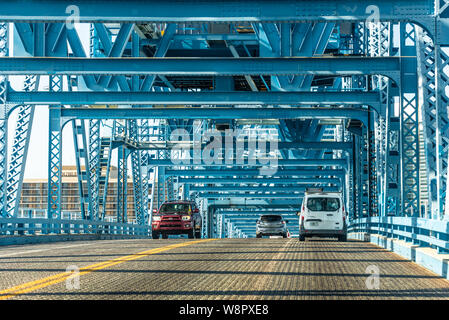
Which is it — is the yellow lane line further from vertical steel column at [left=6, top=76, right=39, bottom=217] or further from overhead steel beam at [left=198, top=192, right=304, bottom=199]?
overhead steel beam at [left=198, top=192, right=304, bottom=199]

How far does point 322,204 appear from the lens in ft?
85.0

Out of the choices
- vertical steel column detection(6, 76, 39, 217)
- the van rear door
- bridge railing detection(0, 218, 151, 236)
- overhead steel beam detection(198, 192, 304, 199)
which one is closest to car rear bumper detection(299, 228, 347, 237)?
the van rear door

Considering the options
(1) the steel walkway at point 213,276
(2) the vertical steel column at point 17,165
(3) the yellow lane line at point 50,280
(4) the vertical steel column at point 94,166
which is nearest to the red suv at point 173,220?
(4) the vertical steel column at point 94,166

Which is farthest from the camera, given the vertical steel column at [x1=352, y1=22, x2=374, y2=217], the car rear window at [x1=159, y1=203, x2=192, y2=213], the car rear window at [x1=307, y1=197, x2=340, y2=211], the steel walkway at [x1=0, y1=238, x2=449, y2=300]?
the vertical steel column at [x1=352, y1=22, x2=374, y2=217]

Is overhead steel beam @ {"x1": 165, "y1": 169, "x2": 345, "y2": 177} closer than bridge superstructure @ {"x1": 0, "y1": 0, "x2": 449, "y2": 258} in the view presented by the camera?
No

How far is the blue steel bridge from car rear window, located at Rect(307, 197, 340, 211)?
1291 millimetres

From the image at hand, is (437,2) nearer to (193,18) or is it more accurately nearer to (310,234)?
(193,18)

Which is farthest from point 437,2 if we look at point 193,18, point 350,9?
point 193,18

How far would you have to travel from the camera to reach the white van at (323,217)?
2572 centimetres

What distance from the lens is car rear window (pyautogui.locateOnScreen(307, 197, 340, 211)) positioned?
25828 millimetres

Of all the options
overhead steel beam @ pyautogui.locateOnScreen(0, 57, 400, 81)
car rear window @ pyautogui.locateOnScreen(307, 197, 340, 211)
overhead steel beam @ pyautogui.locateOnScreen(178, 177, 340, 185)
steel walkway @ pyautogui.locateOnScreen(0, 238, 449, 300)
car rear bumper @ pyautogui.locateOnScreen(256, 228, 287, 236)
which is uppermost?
overhead steel beam @ pyautogui.locateOnScreen(0, 57, 400, 81)

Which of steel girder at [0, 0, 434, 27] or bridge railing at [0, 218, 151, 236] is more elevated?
steel girder at [0, 0, 434, 27]

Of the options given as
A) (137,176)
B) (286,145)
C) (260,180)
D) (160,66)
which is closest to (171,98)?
(160,66)

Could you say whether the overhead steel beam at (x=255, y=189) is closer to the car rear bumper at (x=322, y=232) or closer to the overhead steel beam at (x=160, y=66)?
the car rear bumper at (x=322, y=232)
